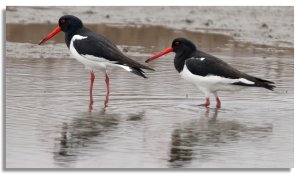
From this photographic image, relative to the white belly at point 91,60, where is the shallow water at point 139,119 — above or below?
below

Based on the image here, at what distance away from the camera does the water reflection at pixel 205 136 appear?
26.9 ft

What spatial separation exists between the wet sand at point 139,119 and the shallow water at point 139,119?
1 cm

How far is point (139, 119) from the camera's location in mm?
9992

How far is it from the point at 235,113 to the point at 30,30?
27.4ft

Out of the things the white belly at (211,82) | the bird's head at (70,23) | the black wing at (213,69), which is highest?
the bird's head at (70,23)

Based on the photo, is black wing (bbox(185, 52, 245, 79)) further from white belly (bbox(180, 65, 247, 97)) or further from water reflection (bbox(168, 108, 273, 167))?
water reflection (bbox(168, 108, 273, 167))

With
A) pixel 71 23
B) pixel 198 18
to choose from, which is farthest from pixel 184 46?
pixel 198 18

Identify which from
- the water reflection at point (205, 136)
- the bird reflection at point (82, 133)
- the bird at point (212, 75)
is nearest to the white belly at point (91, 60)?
the bird at point (212, 75)

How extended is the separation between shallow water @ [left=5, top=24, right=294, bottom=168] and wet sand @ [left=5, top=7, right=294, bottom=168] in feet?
0.04

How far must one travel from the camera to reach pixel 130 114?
10281 mm

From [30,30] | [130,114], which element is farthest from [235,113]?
[30,30]

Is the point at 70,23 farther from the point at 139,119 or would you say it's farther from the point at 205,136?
the point at 205,136

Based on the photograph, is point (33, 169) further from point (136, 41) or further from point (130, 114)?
point (136, 41)

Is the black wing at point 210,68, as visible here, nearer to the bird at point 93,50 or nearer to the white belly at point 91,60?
the bird at point 93,50
